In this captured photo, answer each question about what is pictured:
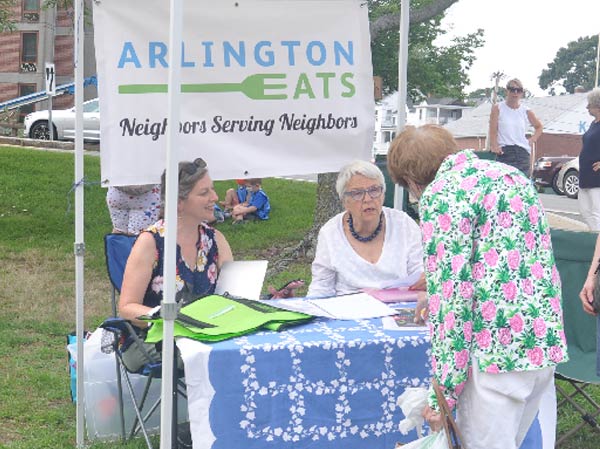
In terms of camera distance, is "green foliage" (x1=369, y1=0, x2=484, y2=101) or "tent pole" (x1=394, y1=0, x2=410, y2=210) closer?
"tent pole" (x1=394, y1=0, x2=410, y2=210)

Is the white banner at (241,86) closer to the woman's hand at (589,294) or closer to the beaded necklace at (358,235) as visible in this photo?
the beaded necklace at (358,235)

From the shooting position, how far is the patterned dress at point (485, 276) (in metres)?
2.79

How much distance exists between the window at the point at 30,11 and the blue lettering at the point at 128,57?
44487 mm

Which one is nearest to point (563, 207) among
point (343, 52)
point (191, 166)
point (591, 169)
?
point (591, 169)

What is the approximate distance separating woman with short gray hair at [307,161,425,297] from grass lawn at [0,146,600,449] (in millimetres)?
1232

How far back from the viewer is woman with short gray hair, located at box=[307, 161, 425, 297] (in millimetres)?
4715

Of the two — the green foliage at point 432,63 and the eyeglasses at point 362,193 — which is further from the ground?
→ the green foliage at point 432,63

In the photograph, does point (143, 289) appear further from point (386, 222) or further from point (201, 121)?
point (386, 222)

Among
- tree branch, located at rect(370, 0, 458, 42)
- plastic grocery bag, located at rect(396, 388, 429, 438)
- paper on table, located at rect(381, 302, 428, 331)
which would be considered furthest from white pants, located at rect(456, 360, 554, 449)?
tree branch, located at rect(370, 0, 458, 42)

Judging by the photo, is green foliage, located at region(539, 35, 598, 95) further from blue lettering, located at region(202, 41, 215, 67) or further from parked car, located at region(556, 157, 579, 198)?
blue lettering, located at region(202, 41, 215, 67)

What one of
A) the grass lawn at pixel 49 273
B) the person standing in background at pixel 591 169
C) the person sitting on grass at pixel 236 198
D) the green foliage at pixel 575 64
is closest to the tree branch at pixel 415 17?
the person standing in background at pixel 591 169

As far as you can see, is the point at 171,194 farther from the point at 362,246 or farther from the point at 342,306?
the point at 362,246

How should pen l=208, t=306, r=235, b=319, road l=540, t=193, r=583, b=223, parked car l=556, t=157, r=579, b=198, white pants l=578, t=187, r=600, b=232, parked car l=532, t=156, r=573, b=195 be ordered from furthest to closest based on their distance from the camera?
parked car l=532, t=156, r=573, b=195, parked car l=556, t=157, r=579, b=198, road l=540, t=193, r=583, b=223, white pants l=578, t=187, r=600, b=232, pen l=208, t=306, r=235, b=319

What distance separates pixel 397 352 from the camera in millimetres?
3725
